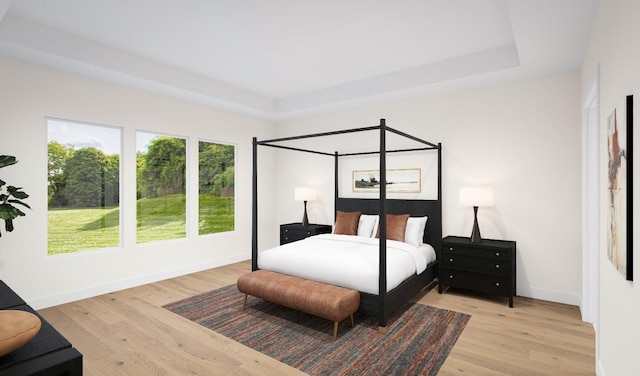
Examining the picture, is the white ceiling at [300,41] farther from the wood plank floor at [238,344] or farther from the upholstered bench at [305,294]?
the wood plank floor at [238,344]

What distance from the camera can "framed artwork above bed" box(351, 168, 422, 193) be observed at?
4.81 m

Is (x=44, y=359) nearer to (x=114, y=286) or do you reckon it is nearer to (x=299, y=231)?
(x=114, y=286)

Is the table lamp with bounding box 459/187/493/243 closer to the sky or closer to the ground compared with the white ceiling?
closer to the ground

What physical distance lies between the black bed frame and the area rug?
0.22 metres

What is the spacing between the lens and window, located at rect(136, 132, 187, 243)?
15.1ft

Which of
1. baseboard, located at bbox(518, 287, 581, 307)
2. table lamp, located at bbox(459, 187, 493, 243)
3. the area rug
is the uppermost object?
table lamp, located at bbox(459, 187, 493, 243)

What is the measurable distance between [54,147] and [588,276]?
5.99 metres

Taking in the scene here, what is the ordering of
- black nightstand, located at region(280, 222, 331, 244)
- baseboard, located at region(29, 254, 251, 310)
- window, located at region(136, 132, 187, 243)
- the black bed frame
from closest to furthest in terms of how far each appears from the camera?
the black bed frame → baseboard, located at region(29, 254, 251, 310) → window, located at region(136, 132, 187, 243) → black nightstand, located at region(280, 222, 331, 244)

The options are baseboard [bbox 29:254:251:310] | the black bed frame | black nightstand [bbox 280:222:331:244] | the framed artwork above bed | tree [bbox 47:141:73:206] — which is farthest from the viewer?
black nightstand [bbox 280:222:331:244]

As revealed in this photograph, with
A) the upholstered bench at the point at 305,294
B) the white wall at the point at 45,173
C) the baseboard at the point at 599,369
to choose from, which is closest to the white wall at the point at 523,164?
the baseboard at the point at 599,369

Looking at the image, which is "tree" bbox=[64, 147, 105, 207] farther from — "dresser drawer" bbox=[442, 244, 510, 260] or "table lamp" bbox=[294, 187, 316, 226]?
"dresser drawer" bbox=[442, 244, 510, 260]

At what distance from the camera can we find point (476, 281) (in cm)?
382

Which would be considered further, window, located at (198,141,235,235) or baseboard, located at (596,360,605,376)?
window, located at (198,141,235,235)

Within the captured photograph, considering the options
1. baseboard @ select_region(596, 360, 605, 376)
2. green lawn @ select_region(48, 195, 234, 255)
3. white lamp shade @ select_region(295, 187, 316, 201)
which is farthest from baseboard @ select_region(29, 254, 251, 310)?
baseboard @ select_region(596, 360, 605, 376)
